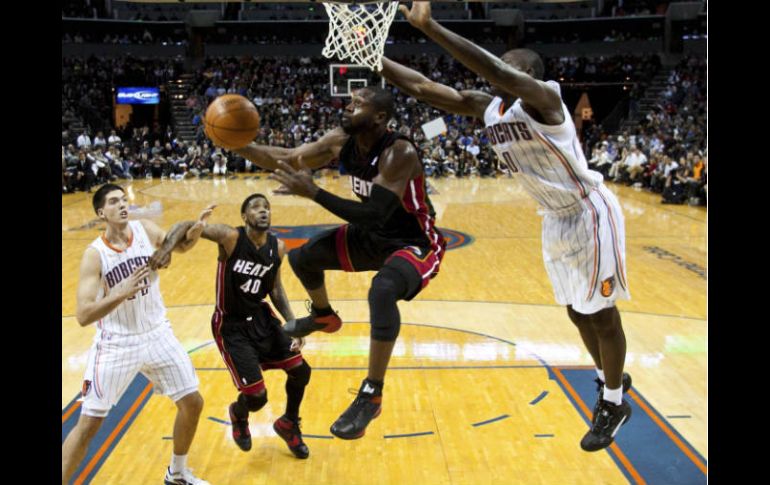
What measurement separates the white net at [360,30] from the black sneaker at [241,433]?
2.95 metres

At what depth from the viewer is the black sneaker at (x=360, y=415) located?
435 cm

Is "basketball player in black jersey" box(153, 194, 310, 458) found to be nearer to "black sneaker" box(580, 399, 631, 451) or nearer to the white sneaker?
the white sneaker

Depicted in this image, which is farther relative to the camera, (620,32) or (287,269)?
(620,32)

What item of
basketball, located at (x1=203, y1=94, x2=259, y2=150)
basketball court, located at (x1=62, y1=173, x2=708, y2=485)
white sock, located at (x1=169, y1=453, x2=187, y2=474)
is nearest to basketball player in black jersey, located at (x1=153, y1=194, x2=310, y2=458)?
basketball court, located at (x1=62, y1=173, x2=708, y2=485)

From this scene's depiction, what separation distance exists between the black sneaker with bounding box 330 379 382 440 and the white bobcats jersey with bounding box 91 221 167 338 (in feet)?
5.44

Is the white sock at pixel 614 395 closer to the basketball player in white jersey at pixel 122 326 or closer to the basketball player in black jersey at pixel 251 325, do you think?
the basketball player in black jersey at pixel 251 325

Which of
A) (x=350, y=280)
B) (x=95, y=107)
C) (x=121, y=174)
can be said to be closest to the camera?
(x=350, y=280)

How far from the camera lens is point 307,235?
47.7 ft

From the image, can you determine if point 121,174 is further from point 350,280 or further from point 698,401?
point 698,401

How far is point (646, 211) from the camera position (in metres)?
18.1

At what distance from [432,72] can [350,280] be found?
23439mm

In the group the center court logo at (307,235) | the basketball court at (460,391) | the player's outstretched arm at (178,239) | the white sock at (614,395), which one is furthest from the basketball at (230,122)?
the center court logo at (307,235)

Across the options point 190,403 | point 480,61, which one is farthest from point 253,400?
point 480,61
